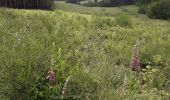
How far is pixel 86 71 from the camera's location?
238 inches

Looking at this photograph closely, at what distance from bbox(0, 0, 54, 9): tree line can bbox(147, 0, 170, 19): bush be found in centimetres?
1485

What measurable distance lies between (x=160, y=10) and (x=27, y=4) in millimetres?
21095

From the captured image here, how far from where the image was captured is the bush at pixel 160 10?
173ft

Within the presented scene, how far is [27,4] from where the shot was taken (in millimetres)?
37250

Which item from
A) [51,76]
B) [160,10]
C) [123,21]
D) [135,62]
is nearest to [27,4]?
[123,21]

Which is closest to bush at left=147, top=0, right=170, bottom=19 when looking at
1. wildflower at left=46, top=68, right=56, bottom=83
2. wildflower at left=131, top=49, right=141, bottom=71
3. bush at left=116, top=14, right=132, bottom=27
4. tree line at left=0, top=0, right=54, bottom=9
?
tree line at left=0, top=0, right=54, bottom=9

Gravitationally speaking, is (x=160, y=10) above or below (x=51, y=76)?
below

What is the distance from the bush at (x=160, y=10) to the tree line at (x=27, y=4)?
14.8m

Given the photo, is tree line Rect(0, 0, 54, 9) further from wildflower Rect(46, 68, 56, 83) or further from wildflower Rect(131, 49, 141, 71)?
wildflower Rect(46, 68, 56, 83)

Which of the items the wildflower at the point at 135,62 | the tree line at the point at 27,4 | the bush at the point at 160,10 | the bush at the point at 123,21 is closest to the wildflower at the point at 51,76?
the wildflower at the point at 135,62

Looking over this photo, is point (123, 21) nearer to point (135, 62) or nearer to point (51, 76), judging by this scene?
point (135, 62)

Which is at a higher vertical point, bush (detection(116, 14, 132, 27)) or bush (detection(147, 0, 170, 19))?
bush (detection(116, 14, 132, 27))

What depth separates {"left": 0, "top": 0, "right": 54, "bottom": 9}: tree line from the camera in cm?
3359

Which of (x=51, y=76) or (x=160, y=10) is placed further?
(x=160, y=10)
